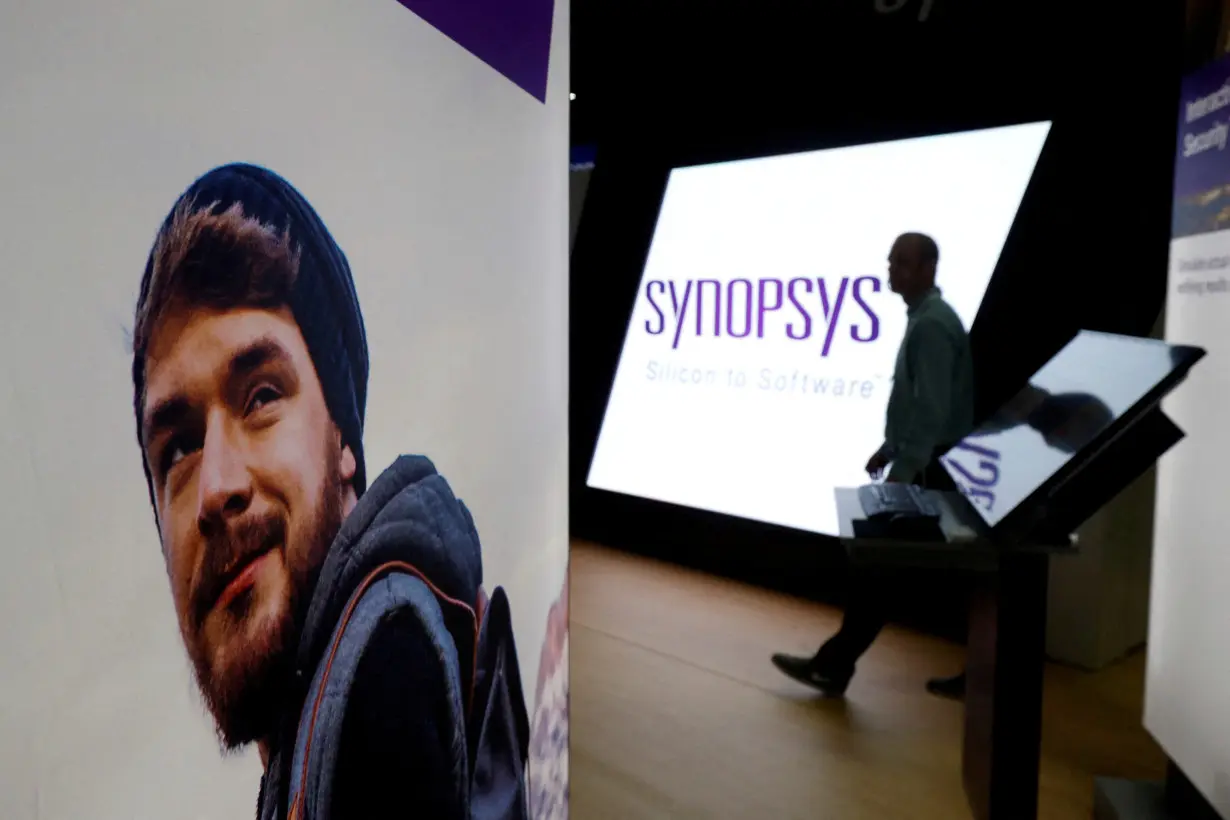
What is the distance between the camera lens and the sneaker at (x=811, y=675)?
3.14m

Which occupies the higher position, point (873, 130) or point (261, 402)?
point (873, 130)

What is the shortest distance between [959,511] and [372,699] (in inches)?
63.6

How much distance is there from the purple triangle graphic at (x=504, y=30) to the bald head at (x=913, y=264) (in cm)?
192

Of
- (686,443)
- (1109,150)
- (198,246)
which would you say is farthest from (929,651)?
(198,246)

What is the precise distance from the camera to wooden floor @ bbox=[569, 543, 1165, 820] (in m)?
2.45

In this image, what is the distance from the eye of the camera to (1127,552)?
336cm

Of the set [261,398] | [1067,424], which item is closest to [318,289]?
[261,398]

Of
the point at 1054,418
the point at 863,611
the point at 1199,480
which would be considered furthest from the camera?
the point at 863,611

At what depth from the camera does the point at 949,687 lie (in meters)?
3.16

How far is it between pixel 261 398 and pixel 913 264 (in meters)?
2.57

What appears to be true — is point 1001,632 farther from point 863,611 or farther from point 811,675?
point 811,675

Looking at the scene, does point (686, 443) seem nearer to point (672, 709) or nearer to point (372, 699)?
point (672, 709)

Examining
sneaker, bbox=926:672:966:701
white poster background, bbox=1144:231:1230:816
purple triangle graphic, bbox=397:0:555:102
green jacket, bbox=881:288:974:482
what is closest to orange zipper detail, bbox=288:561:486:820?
purple triangle graphic, bbox=397:0:555:102

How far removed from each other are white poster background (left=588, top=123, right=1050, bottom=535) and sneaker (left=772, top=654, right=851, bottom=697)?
0.89 m
